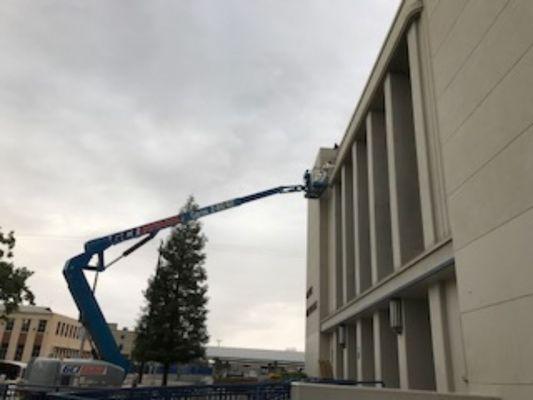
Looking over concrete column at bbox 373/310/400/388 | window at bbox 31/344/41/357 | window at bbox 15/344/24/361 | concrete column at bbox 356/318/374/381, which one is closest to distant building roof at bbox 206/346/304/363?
window at bbox 31/344/41/357

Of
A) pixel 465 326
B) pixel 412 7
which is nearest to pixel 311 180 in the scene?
pixel 412 7

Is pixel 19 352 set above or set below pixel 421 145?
below

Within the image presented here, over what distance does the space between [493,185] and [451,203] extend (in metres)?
1.86

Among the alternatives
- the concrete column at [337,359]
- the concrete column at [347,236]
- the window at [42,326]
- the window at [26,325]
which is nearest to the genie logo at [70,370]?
the concrete column at [347,236]

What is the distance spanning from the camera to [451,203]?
35.8 ft

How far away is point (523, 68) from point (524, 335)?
4.57 meters

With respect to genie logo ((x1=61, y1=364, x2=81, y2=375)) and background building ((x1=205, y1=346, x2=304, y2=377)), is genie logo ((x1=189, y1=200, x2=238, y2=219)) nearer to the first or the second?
genie logo ((x1=61, y1=364, x2=81, y2=375))

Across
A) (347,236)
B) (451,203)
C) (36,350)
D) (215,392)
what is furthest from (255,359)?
(451,203)

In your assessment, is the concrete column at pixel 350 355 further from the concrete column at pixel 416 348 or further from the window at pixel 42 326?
the window at pixel 42 326

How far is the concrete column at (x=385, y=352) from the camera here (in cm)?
1750

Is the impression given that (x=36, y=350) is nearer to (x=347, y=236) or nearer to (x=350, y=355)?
(x=350, y=355)

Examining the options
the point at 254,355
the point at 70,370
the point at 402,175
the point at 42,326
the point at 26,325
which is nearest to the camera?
the point at 70,370

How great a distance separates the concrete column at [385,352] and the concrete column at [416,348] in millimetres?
2388

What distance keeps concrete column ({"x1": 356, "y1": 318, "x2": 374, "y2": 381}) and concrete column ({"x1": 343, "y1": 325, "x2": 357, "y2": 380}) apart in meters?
2.01
